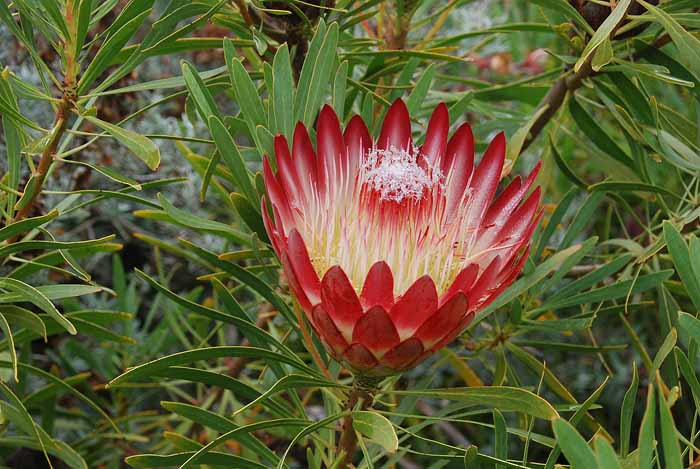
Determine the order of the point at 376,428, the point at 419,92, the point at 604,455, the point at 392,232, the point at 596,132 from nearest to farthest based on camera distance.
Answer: the point at 604,455
the point at 376,428
the point at 392,232
the point at 419,92
the point at 596,132

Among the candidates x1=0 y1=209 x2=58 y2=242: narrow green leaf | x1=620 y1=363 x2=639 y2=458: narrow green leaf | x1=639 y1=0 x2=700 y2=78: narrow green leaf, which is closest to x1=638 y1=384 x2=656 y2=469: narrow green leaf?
Result: x1=620 y1=363 x2=639 y2=458: narrow green leaf

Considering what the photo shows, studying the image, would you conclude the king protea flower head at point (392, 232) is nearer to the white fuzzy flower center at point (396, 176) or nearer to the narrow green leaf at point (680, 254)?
the white fuzzy flower center at point (396, 176)

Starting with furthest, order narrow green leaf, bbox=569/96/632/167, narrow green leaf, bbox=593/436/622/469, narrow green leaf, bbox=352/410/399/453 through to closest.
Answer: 1. narrow green leaf, bbox=569/96/632/167
2. narrow green leaf, bbox=352/410/399/453
3. narrow green leaf, bbox=593/436/622/469

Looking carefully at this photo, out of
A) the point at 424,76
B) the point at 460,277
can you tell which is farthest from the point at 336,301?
the point at 424,76

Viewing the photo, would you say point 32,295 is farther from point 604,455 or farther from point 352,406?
point 604,455

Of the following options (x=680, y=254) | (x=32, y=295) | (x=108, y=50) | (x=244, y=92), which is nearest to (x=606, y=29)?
(x=680, y=254)

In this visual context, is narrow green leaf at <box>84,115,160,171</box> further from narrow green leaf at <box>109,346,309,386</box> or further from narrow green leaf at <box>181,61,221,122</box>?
narrow green leaf at <box>109,346,309,386</box>

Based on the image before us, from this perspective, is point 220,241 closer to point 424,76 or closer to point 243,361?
point 243,361
